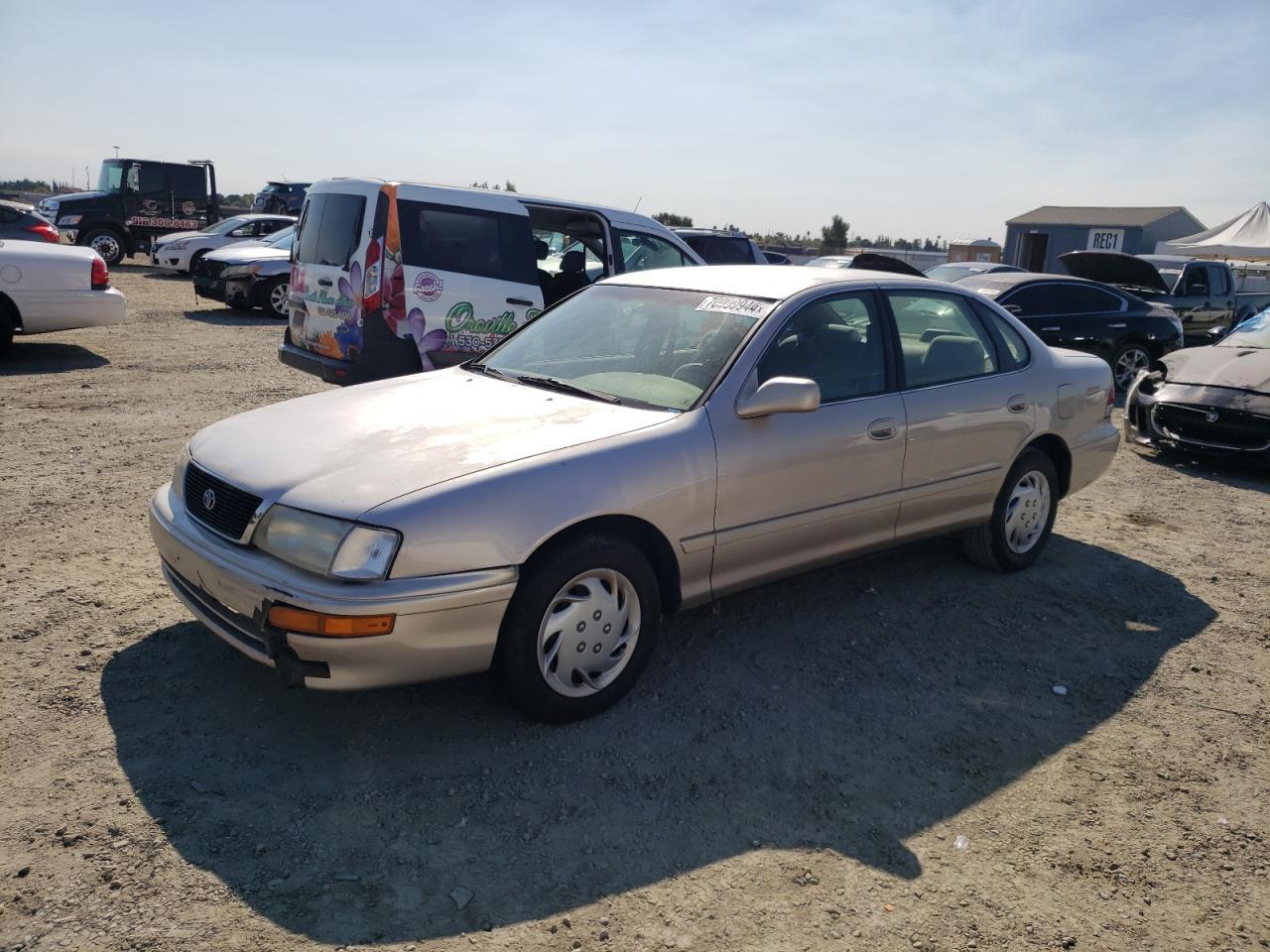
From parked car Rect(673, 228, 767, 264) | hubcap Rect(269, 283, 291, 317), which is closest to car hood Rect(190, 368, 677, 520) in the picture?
parked car Rect(673, 228, 767, 264)

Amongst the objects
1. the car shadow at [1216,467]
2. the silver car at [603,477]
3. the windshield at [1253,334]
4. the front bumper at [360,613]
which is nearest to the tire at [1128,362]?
the windshield at [1253,334]

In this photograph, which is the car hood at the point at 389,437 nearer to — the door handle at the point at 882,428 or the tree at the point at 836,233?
the door handle at the point at 882,428

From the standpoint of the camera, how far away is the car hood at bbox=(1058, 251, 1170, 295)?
14.2m

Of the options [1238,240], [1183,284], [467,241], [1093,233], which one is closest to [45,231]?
[467,241]

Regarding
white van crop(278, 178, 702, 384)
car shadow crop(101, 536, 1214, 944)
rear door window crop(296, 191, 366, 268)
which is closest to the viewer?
car shadow crop(101, 536, 1214, 944)

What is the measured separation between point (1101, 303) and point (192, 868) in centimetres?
1158

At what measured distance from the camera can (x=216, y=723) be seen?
3465 mm

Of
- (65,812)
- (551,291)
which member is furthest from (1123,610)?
(551,291)

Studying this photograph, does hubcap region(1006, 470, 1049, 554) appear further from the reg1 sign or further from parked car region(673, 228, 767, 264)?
the reg1 sign

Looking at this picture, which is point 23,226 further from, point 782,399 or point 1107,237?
point 1107,237

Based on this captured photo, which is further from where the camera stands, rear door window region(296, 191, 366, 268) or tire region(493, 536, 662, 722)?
rear door window region(296, 191, 366, 268)

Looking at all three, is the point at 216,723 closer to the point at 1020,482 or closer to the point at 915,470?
the point at 915,470

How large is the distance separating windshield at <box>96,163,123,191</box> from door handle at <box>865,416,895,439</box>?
22170 millimetres

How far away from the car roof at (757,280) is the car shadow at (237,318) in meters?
11.0
